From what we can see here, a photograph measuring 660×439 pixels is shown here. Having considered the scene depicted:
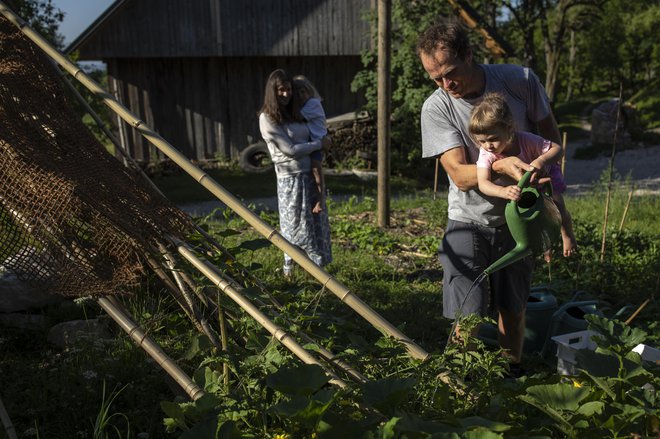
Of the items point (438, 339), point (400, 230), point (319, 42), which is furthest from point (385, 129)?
point (319, 42)

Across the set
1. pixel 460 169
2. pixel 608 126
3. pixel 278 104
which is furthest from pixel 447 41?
pixel 608 126

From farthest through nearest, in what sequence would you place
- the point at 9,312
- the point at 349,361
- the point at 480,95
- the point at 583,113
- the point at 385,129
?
1. the point at 583,113
2. the point at 385,129
3. the point at 9,312
4. the point at 480,95
5. the point at 349,361

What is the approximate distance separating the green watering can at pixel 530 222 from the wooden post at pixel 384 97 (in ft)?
14.2

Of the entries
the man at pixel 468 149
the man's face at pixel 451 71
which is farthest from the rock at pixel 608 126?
the man's face at pixel 451 71

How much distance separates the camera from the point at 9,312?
3.95 metres

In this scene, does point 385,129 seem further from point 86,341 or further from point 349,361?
point 349,361

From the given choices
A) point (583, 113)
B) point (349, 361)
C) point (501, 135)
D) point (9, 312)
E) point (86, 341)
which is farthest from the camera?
point (583, 113)

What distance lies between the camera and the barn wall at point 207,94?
529 inches

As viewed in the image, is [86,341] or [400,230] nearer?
[86,341]

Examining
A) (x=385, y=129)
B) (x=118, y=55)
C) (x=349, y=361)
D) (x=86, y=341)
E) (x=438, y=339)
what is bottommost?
(x=438, y=339)

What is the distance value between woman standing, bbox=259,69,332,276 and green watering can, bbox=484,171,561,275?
276 centimetres

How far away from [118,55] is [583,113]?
18.0 m

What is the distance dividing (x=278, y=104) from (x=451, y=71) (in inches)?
92.3

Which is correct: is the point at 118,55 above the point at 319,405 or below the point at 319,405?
above
